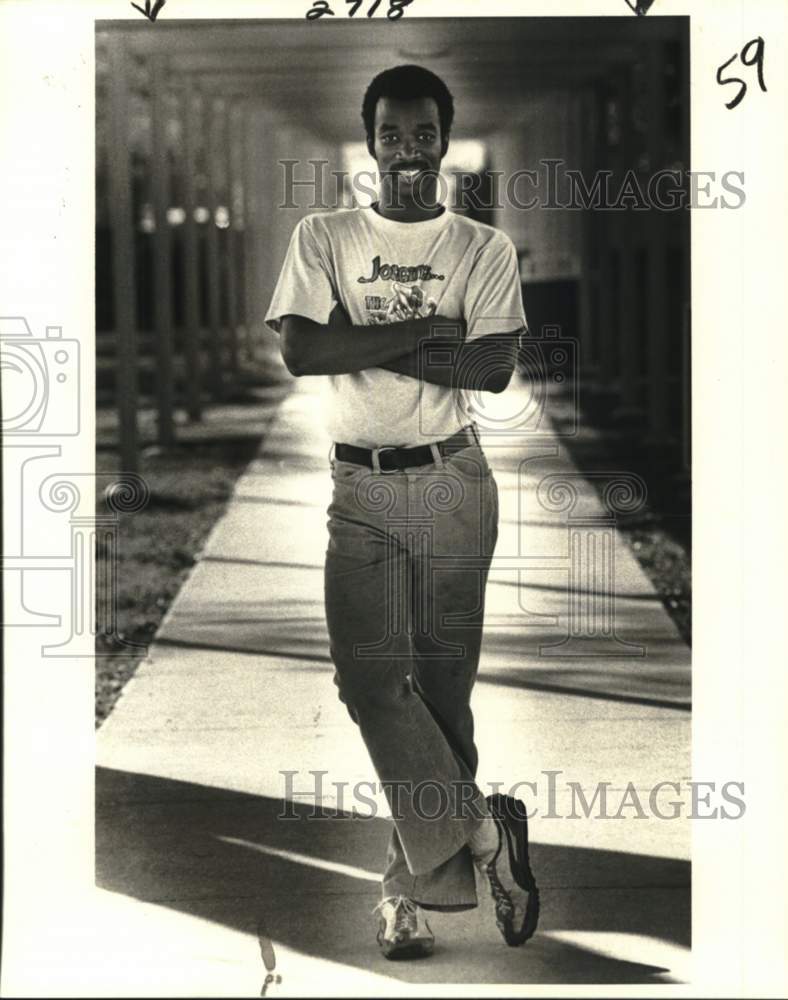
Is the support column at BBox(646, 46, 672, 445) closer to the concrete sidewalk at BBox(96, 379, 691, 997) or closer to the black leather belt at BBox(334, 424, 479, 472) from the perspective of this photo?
the concrete sidewalk at BBox(96, 379, 691, 997)

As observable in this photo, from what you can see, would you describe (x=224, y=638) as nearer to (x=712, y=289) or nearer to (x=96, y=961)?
(x=96, y=961)

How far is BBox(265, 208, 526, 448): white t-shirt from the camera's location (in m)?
4.10

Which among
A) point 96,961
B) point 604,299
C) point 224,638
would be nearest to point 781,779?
point 96,961

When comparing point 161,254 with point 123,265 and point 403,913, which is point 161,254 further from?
point 403,913

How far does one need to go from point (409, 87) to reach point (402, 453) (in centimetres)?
81

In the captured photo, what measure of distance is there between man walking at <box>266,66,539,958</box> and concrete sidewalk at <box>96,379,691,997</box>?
13 cm

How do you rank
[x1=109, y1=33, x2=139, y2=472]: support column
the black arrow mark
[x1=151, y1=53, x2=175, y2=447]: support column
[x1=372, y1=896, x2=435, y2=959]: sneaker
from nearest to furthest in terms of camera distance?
1. the black arrow mark
2. [x1=372, y1=896, x2=435, y2=959]: sneaker
3. [x1=109, y1=33, x2=139, y2=472]: support column
4. [x1=151, y1=53, x2=175, y2=447]: support column

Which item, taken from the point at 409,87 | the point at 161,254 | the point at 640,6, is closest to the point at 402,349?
the point at 409,87

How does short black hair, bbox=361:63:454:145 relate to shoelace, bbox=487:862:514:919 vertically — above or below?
above

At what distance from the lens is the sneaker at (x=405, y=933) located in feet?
13.7

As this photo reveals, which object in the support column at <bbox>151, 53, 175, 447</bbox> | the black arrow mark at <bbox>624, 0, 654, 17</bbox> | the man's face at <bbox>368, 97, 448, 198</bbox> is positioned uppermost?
the support column at <bbox>151, 53, 175, 447</bbox>

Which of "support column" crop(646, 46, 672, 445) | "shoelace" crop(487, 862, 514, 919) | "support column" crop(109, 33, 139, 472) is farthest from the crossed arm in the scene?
"support column" crop(646, 46, 672, 445)

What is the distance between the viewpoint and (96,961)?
4121 millimetres

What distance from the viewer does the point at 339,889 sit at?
439 cm
